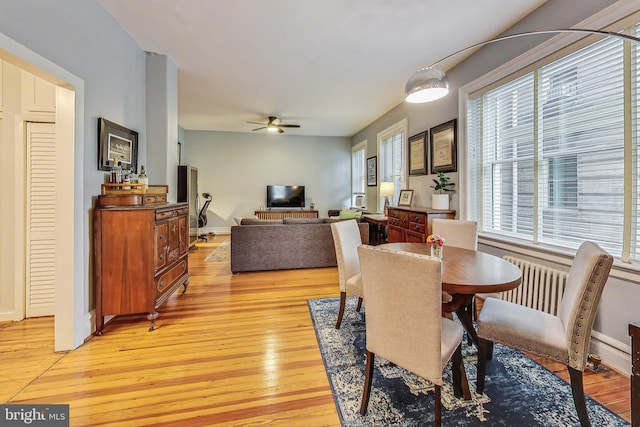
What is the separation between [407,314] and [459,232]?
1629 mm

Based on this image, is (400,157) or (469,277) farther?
(400,157)

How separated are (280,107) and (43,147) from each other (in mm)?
3733

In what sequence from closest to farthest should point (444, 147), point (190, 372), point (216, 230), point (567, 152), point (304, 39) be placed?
1. point (190, 372)
2. point (567, 152)
3. point (304, 39)
4. point (444, 147)
5. point (216, 230)

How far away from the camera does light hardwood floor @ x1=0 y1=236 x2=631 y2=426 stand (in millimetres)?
1549

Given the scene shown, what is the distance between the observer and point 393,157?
5.70 metres

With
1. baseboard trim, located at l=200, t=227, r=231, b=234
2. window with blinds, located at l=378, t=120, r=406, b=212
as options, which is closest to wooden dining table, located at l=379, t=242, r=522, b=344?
window with blinds, located at l=378, t=120, r=406, b=212

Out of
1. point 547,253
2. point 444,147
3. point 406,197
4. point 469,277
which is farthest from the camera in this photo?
point 406,197

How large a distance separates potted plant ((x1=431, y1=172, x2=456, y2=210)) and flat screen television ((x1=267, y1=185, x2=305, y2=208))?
4.74 metres

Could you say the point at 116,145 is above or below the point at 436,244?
above

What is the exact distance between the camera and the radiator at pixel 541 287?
7.44ft

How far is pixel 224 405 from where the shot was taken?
1.60m

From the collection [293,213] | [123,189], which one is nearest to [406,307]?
[123,189]

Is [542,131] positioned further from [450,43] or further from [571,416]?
[571,416]

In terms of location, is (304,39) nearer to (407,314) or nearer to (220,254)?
(407,314)
